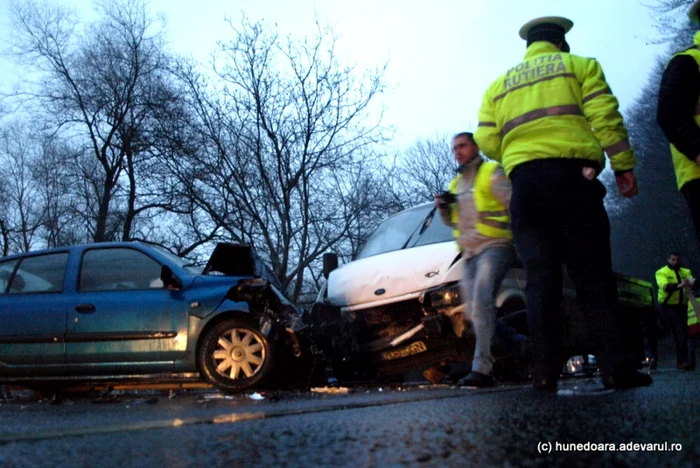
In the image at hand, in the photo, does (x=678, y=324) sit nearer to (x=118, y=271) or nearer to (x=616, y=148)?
(x=118, y=271)

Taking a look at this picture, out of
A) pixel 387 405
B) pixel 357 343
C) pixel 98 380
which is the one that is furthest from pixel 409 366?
pixel 387 405

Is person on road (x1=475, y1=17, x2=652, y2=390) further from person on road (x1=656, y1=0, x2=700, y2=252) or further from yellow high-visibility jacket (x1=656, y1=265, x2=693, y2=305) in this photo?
yellow high-visibility jacket (x1=656, y1=265, x2=693, y2=305)

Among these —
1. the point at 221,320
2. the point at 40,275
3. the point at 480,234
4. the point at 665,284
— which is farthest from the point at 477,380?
the point at 665,284

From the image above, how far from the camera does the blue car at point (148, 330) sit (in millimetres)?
7293

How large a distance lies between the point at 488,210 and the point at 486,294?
703 millimetres

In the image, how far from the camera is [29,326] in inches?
296

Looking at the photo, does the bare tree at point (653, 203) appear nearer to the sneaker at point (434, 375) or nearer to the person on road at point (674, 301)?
the person on road at point (674, 301)

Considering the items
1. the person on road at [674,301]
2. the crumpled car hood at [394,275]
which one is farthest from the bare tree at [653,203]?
the crumpled car hood at [394,275]

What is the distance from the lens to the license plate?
695cm

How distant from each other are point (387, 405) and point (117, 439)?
1489 mm

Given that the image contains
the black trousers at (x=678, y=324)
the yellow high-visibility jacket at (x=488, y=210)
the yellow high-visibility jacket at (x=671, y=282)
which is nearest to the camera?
the yellow high-visibility jacket at (x=488, y=210)

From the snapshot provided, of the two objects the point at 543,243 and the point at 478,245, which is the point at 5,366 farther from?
the point at 543,243

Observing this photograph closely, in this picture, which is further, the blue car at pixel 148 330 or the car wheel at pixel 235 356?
the blue car at pixel 148 330

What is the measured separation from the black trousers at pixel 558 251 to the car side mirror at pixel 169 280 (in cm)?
422
